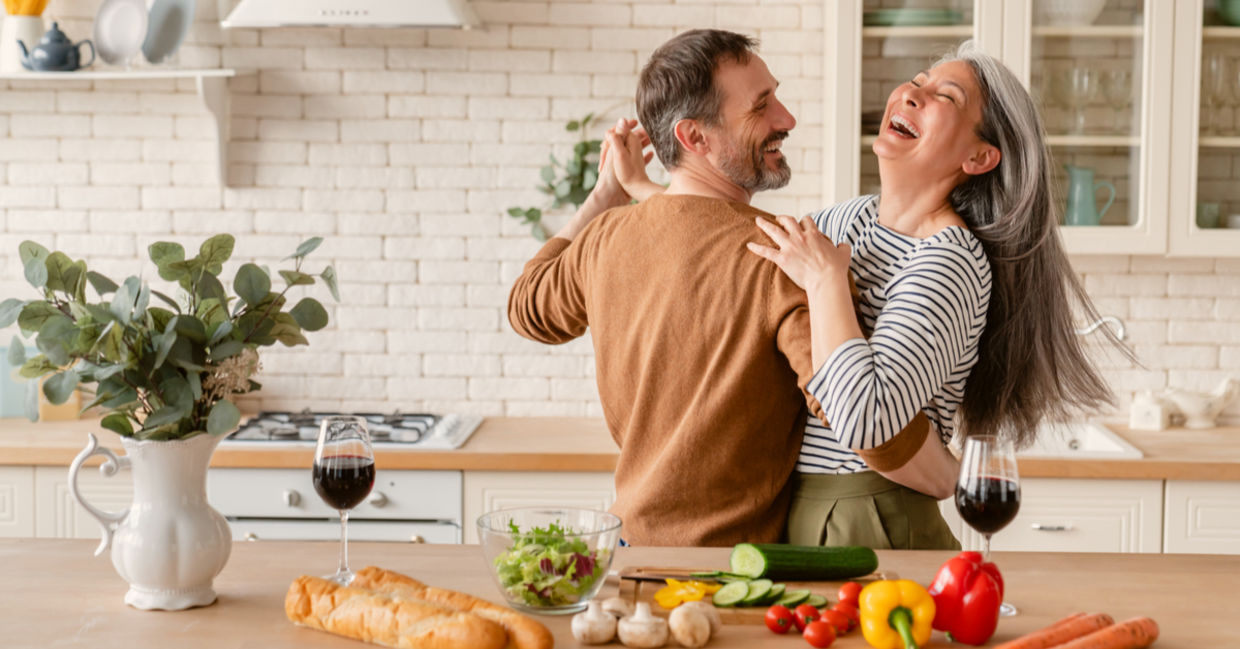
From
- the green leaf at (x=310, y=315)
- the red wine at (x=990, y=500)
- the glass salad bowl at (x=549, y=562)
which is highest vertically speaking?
the green leaf at (x=310, y=315)

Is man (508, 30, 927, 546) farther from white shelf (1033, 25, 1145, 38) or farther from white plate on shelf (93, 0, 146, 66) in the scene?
white plate on shelf (93, 0, 146, 66)

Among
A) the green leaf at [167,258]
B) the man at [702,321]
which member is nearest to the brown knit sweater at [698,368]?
the man at [702,321]

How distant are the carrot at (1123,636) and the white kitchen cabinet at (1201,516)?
1916mm

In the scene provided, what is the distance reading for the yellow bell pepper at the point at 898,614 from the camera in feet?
4.54

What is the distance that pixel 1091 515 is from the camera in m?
3.16

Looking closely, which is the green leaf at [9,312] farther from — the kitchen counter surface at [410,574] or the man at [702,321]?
the man at [702,321]

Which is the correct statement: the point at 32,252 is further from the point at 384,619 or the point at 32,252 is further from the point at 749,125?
the point at 749,125

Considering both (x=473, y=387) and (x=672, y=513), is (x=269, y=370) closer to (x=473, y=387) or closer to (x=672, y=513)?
(x=473, y=387)

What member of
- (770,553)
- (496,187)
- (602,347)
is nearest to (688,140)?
(602,347)

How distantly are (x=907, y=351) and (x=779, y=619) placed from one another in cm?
50

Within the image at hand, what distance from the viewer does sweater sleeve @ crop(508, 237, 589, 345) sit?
2.16 m

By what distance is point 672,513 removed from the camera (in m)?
1.95

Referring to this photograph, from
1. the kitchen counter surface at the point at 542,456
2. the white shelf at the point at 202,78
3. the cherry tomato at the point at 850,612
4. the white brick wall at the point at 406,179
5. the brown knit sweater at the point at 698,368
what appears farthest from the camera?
the white brick wall at the point at 406,179

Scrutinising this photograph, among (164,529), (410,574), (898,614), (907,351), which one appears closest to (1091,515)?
(907,351)
